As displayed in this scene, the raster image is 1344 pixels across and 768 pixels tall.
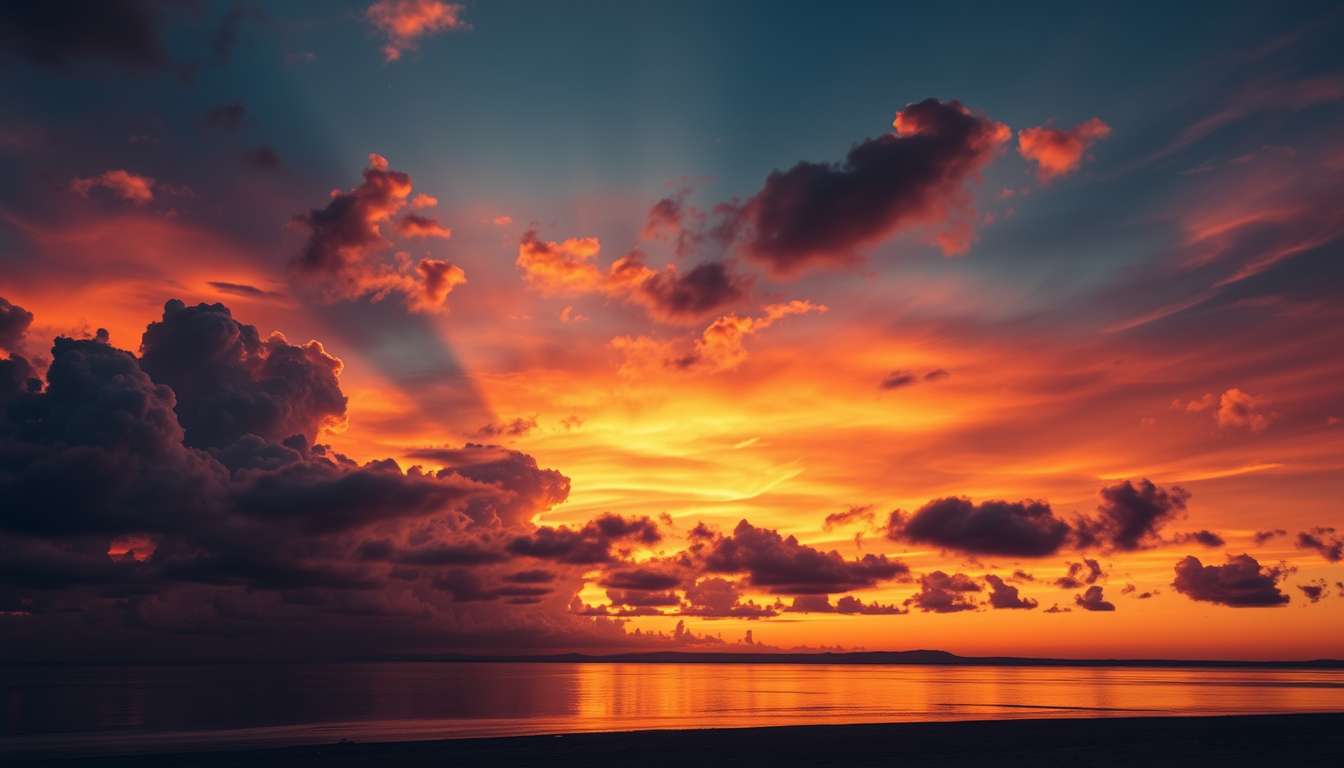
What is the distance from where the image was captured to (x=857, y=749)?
200ft

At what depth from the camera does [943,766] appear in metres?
51.2

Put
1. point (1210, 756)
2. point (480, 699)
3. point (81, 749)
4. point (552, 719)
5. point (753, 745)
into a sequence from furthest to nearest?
point (480, 699) < point (552, 719) < point (81, 749) < point (753, 745) < point (1210, 756)

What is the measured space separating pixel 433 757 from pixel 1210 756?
165ft

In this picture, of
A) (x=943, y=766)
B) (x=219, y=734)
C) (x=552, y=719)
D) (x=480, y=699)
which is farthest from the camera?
(x=480, y=699)

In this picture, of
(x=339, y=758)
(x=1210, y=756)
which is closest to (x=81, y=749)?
(x=339, y=758)

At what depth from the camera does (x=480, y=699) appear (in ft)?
525

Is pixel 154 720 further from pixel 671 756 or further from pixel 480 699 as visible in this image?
pixel 671 756

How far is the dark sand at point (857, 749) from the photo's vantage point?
5431 centimetres

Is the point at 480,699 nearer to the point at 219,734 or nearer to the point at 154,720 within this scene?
the point at 154,720

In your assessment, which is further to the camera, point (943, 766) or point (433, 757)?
point (433, 757)

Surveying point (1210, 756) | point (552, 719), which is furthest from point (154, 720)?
point (1210, 756)

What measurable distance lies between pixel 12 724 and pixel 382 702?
5368 centimetres

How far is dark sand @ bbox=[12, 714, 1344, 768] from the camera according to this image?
54312mm

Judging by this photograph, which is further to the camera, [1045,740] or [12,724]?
[12,724]
